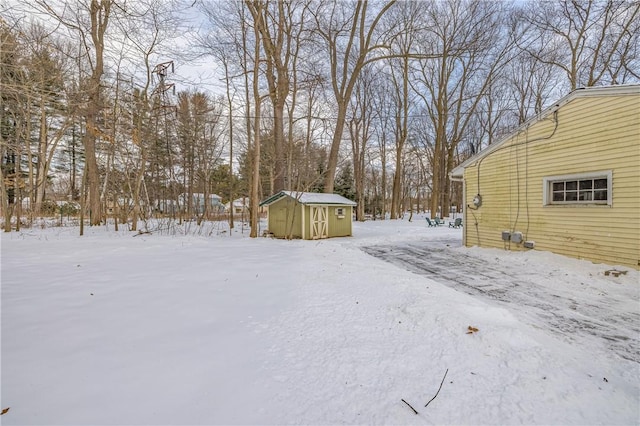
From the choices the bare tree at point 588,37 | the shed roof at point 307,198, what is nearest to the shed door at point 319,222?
the shed roof at point 307,198

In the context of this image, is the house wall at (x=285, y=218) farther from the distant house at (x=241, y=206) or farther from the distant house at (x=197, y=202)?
the distant house at (x=197, y=202)

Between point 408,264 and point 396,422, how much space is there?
5125 mm

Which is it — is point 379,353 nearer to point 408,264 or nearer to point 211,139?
point 408,264

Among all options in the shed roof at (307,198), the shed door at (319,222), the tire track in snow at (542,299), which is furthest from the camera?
the shed door at (319,222)

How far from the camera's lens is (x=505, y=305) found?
385cm

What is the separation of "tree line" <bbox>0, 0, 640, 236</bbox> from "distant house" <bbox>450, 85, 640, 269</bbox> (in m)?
2.21

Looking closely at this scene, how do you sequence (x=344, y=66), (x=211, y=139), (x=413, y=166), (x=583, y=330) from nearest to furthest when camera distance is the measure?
(x=583, y=330) → (x=344, y=66) → (x=211, y=139) → (x=413, y=166)

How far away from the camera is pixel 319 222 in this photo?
38.5ft

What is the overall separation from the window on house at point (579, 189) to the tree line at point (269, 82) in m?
3.24

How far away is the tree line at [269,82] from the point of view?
642cm

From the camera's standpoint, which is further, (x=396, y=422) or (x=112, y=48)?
(x=112, y=48)

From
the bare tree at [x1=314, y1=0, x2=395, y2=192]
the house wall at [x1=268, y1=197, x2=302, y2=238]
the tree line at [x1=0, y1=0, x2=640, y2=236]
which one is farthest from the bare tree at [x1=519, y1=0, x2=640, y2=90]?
the house wall at [x1=268, y1=197, x2=302, y2=238]

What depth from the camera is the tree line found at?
6.42 m

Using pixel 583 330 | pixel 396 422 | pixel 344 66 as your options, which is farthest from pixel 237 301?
pixel 344 66
